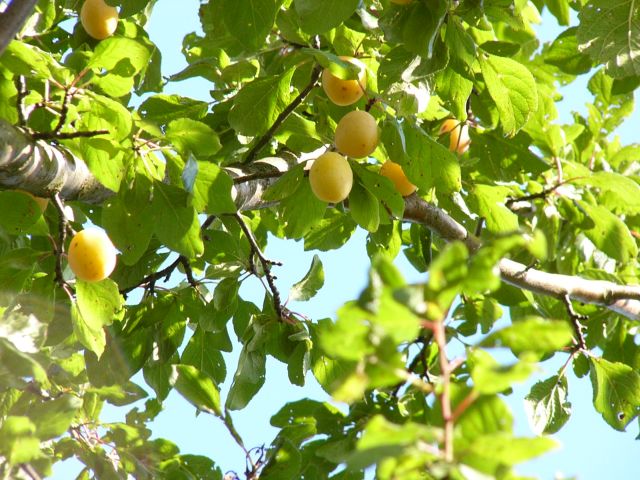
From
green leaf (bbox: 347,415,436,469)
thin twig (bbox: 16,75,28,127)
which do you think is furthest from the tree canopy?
green leaf (bbox: 347,415,436,469)

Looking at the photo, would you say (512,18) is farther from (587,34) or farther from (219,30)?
(219,30)

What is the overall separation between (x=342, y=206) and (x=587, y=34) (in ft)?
2.96

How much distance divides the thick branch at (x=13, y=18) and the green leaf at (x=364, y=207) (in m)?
1.00

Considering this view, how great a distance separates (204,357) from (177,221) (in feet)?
3.03

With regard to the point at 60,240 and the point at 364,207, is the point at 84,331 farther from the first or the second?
the point at 364,207

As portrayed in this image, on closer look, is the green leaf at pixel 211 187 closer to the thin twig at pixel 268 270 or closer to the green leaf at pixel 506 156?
the thin twig at pixel 268 270

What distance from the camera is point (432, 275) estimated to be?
2.45ft

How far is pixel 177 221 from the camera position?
1.77 meters

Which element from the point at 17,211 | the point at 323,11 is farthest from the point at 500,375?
the point at 17,211

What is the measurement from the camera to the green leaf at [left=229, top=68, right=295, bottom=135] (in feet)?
6.92

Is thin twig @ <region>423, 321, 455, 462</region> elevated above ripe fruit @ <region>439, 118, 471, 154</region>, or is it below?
below

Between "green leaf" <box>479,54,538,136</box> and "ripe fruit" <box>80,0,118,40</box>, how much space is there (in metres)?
1.08

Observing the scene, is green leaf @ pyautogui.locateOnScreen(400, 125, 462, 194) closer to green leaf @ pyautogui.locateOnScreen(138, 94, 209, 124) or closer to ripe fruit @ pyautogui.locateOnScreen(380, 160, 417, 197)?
ripe fruit @ pyautogui.locateOnScreen(380, 160, 417, 197)

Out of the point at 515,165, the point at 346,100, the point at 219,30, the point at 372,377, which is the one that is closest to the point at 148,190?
the point at 346,100
